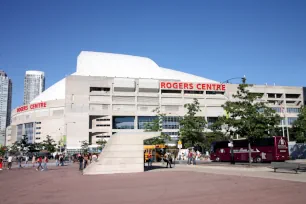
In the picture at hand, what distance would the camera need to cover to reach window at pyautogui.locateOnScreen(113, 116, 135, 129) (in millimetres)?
112525

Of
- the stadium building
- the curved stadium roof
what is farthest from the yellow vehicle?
the curved stadium roof

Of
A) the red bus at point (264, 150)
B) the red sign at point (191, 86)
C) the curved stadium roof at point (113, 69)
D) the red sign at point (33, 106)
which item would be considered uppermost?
the curved stadium roof at point (113, 69)

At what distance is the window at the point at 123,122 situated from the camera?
369 ft

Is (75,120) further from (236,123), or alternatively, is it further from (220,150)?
(236,123)

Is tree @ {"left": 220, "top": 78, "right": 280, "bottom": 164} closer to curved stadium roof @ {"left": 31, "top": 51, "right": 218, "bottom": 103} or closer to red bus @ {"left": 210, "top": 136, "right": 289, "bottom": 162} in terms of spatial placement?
red bus @ {"left": 210, "top": 136, "right": 289, "bottom": 162}

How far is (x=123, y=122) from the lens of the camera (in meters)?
113

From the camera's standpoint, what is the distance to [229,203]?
1102cm

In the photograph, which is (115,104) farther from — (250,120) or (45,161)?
(250,120)

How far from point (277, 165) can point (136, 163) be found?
41.4 ft

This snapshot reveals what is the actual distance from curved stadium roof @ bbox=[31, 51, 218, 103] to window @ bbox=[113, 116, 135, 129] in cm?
2599

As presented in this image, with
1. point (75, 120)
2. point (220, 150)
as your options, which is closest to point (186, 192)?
point (220, 150)

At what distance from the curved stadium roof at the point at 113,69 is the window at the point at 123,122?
85.3 ft

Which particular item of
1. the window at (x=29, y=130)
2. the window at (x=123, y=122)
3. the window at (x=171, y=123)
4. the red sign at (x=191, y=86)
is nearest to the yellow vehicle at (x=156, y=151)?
the window at (x=171, y=123)

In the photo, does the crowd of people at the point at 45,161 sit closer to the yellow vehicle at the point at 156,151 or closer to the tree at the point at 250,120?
Answer: the yellow vehicle at the point at 156,151
